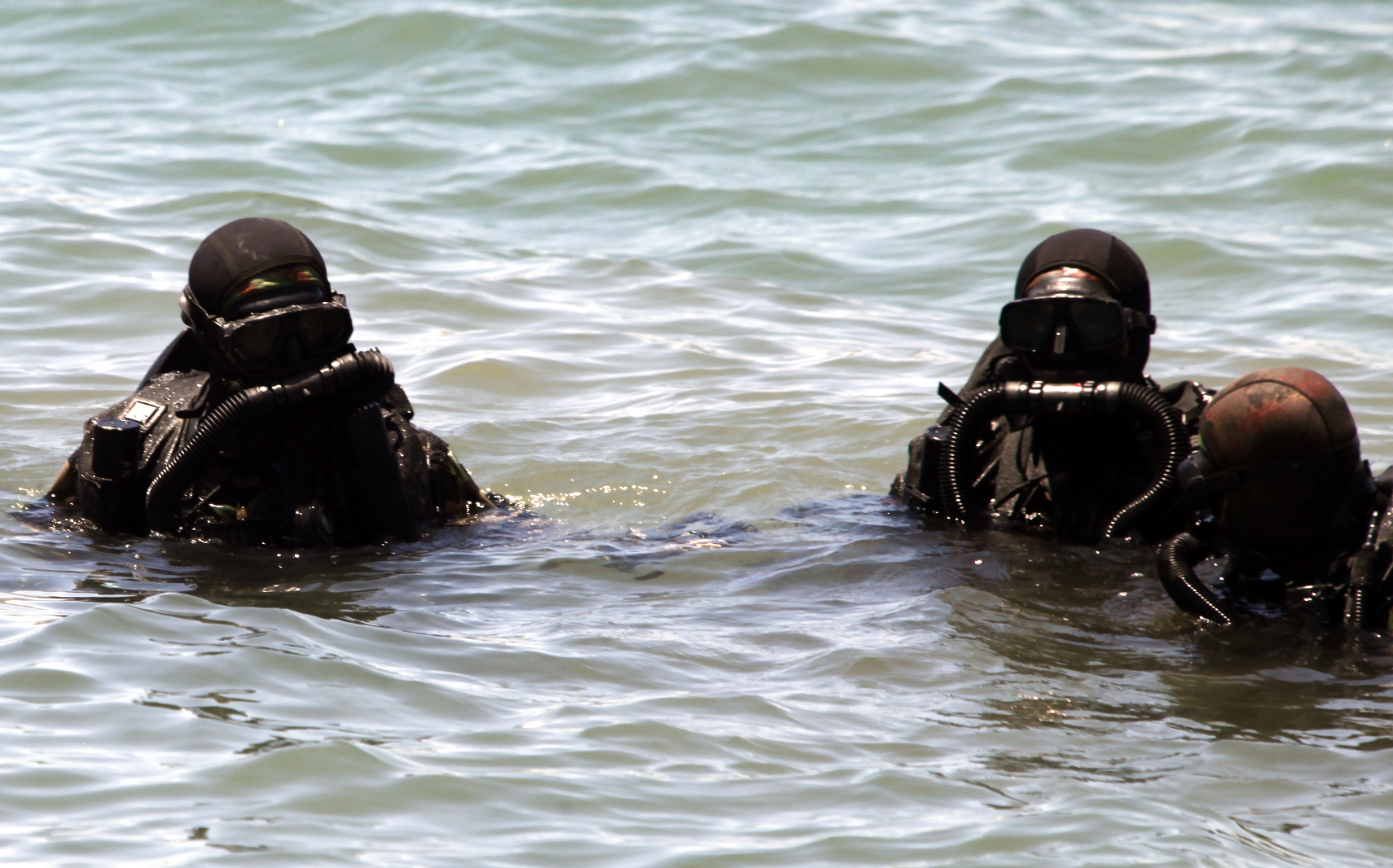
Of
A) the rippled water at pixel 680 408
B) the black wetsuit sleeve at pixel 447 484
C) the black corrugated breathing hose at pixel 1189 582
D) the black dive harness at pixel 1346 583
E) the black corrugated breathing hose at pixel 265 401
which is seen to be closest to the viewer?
the rippled water at pixel 680 408

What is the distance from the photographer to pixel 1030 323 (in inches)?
174

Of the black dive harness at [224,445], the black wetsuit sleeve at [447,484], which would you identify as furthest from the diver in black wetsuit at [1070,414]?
the black dive harness at [224,445]

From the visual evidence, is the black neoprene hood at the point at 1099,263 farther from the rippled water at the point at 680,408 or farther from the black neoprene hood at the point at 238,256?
the black neoprene hood at the point at 238,256

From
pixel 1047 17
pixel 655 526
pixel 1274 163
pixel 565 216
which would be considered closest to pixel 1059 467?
pixel 655 526

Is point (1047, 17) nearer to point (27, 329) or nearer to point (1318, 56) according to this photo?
point (1318, 56)

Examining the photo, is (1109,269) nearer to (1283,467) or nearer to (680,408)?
(1283,467)

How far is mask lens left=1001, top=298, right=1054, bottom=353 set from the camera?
439 centimetres

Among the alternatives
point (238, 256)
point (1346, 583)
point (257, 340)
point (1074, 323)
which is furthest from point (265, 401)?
point (1346, 583)

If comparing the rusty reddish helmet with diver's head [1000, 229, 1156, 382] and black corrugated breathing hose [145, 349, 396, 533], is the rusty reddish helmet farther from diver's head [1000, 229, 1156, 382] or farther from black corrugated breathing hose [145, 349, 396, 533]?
black corrugated breathing hose [145, 349, 396, 533]

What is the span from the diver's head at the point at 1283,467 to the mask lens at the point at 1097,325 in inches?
23.7

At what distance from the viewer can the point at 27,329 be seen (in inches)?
306

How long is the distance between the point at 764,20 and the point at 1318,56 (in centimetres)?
456

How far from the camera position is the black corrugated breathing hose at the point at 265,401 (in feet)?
13.9

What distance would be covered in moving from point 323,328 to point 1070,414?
197cm
